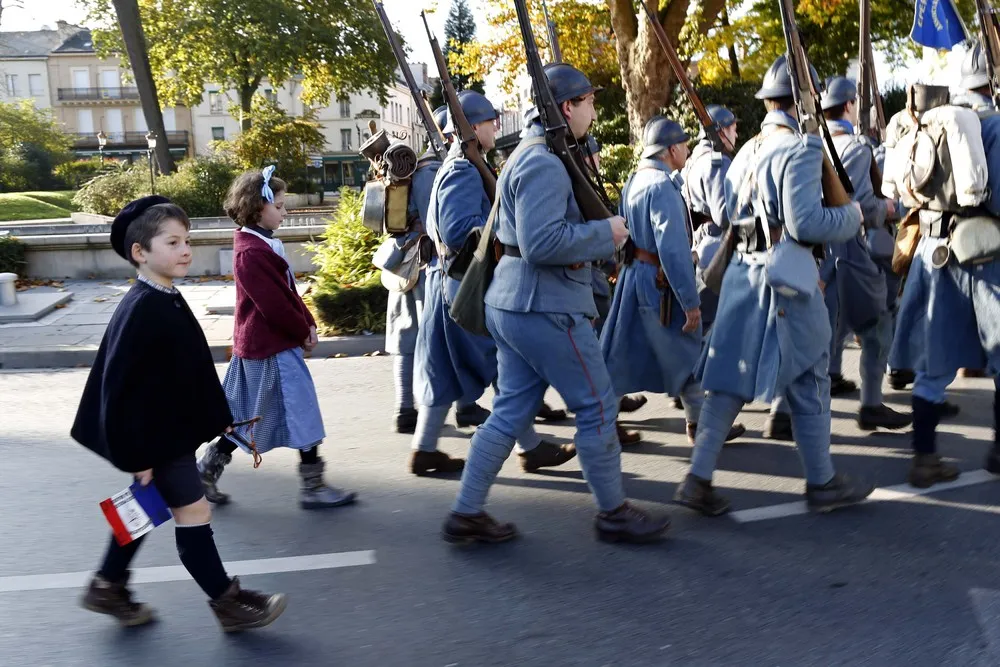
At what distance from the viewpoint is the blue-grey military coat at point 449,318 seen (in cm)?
504

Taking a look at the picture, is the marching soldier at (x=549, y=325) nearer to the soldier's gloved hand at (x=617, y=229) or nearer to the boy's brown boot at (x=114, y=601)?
the soldier's gloved hand at (x=617, y=229)

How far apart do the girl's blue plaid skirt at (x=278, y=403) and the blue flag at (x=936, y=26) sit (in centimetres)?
413

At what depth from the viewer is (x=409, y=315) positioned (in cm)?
608

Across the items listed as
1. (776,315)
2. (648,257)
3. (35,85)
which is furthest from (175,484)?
(35,85)

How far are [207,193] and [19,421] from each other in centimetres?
1869

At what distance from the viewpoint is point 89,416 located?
131 inches

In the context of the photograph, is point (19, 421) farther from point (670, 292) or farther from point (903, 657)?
point (903, 657)

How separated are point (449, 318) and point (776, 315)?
1747 millimetres

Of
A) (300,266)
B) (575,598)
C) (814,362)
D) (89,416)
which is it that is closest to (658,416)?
(814,362)

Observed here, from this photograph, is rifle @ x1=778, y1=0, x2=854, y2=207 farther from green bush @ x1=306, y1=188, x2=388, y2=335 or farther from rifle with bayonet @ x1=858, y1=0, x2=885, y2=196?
green bush @ x1=306, y1=188, x2=388, y2=335

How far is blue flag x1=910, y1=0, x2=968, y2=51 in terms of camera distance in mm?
6047

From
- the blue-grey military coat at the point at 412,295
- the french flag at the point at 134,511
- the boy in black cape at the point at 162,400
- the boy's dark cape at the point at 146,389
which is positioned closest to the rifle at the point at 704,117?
the blue-grey military coat at the point at 412,295

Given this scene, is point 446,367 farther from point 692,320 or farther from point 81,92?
point 81,92

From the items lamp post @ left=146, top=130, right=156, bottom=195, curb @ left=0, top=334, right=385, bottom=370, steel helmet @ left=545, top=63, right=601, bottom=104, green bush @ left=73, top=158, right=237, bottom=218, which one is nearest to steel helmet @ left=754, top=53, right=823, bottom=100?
steel helmet @ left=545, top=63, right=601, bottom=104
